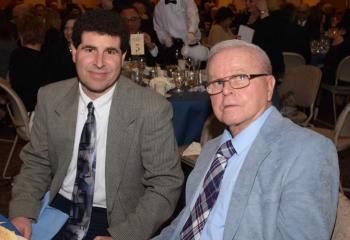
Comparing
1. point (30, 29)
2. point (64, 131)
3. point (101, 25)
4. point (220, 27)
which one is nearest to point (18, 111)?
point (30, 29)

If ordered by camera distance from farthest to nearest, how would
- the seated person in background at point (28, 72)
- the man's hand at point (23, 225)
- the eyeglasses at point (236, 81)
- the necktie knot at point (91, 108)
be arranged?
1. the seated person in background at point (28, 72)
2. the necktie knot at point (91, 108)
3. the man's hand at point (23, 225)
4. the eyeglasses at point (236, 81)

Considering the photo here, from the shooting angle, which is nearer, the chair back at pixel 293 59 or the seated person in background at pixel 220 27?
the chair back at pixel 293 59

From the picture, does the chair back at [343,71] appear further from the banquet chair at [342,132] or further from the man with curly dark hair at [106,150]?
the man with curly dark hair at [106,150]

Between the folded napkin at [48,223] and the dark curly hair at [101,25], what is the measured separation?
69cm

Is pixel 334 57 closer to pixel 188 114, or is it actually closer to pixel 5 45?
pixel 188 114

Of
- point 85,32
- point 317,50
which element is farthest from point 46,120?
point 317,50

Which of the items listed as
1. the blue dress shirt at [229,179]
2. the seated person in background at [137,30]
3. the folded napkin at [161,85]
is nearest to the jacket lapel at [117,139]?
the blue dress shirt at [229,179]

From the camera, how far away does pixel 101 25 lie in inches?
75.4

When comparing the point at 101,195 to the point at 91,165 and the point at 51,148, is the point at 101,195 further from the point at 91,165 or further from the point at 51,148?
the point at 51,148

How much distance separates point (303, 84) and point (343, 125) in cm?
82

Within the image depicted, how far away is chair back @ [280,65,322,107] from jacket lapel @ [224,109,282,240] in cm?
279

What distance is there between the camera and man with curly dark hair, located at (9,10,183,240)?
76.7 inches

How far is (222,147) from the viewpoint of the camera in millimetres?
1678

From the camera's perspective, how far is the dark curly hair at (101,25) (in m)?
1.92
